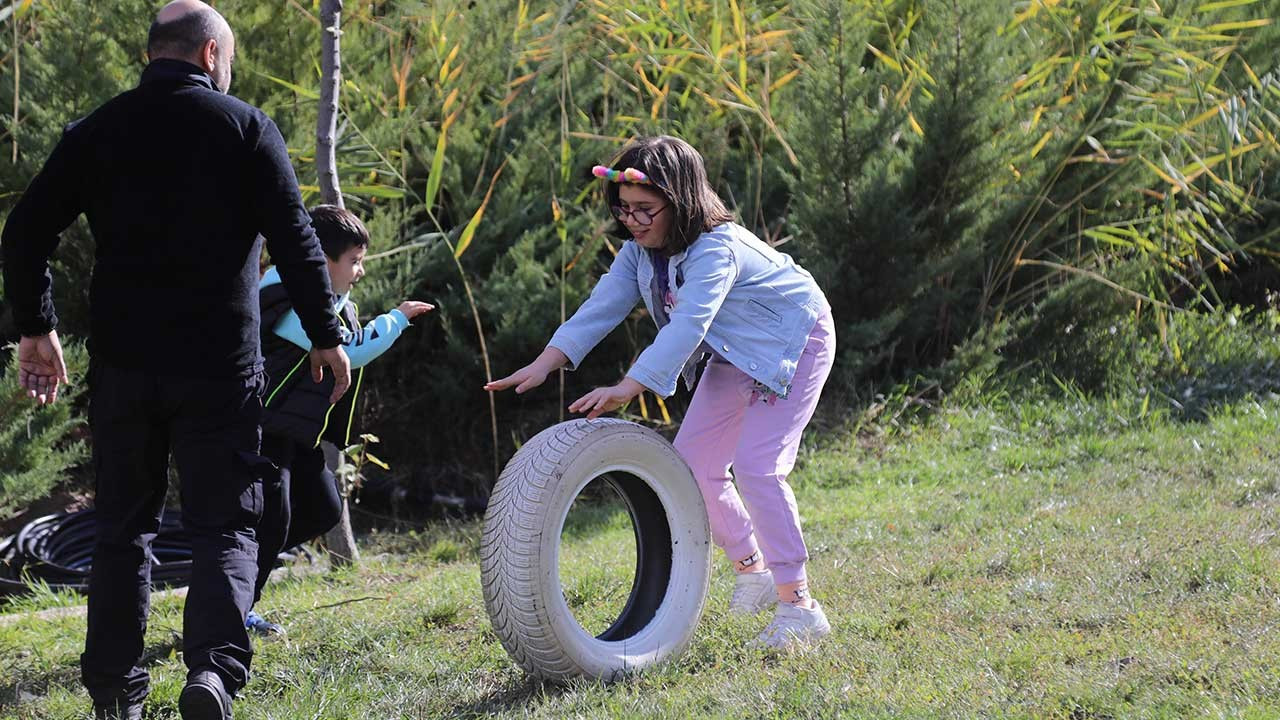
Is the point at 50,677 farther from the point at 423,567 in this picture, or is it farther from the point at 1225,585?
the point at 1225,585

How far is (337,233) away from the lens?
4223 millimetres

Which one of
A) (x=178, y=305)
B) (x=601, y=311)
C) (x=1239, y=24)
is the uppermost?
(x=1239, y=24)

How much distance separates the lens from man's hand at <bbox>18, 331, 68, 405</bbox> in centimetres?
345

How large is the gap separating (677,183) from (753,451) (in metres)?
0.84

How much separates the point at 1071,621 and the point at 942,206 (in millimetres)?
3744

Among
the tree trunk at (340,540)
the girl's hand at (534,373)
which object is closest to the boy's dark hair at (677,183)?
the girl's hand at (534,373)

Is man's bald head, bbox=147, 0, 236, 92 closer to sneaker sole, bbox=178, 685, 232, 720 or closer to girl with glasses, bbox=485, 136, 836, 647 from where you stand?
girl with glasses, bbox=485, 136, 836, 647

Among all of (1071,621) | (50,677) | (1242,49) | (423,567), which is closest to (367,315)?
(423,567)

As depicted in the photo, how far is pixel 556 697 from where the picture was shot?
11.9 feet

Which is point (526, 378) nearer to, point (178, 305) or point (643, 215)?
point (643, 215)

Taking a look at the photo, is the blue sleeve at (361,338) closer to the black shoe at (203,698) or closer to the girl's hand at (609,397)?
the girl's hand at (609,397)

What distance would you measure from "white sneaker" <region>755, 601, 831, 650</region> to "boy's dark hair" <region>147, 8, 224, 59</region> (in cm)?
228

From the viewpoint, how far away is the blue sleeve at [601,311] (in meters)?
3.98

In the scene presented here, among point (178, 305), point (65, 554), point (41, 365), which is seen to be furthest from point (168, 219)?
point (65, 554)
